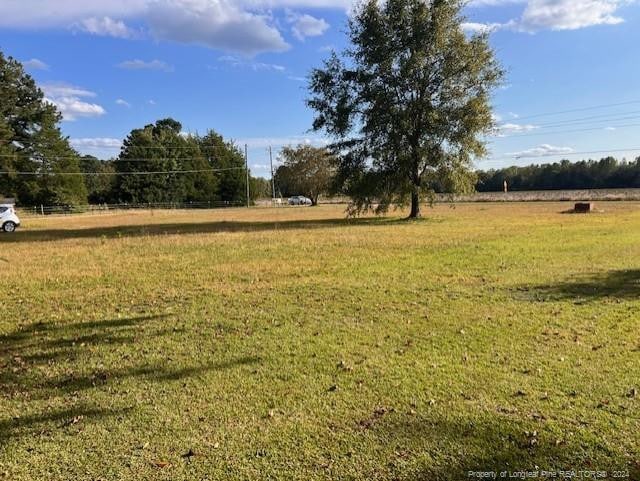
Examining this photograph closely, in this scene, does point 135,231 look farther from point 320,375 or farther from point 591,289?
point 320,375

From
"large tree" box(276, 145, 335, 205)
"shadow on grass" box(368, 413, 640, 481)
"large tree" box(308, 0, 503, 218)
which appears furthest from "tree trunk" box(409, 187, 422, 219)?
"large tree" box(276, 145, 335, 205)

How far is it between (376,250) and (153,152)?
7713cm

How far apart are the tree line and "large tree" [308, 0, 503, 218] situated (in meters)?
49.0

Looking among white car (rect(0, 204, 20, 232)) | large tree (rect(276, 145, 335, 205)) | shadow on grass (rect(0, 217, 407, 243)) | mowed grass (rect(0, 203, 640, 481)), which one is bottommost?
mowed grass (rect(0, 203, 640, 481))

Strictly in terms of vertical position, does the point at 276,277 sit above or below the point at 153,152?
below

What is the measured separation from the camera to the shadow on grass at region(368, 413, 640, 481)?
11.4ft

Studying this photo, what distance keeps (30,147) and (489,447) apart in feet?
243

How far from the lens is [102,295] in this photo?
9438 millimetres

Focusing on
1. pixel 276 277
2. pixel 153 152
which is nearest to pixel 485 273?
pixel 276 277

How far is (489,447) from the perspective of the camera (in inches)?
147

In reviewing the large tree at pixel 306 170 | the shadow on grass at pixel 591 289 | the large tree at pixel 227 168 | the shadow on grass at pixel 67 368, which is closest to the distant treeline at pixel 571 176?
the large tree at pixel 306 170

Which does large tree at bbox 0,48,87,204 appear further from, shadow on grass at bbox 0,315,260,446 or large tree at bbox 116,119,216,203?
shadow on grass at bbox 0,315,260,446

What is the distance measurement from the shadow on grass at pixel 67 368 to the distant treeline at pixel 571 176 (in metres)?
93.3

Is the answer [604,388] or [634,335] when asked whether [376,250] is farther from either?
[604,388]
